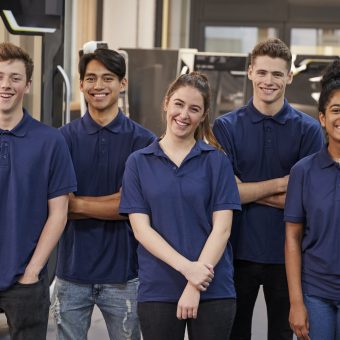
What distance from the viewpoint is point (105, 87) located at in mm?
2666

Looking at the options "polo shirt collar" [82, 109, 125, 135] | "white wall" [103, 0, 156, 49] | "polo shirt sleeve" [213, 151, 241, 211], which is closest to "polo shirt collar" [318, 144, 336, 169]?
"polo shirt sleeve" [213, 151, 241, 211]

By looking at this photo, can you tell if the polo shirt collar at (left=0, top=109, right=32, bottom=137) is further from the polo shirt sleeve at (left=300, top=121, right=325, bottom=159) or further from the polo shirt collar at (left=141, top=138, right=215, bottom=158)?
the polo shirt sleeve at (left=300, top=121, right=325, bottom=159)

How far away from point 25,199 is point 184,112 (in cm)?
56

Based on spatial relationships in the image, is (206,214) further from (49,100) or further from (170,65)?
(170,65)

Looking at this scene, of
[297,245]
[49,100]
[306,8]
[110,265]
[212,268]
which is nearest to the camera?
[212,268]

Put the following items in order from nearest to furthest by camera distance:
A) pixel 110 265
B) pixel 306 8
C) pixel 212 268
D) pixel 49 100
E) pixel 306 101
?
pixel 212 268, pixel 110 265, pixel 49 100, pixel 306 101, pixel 306 8

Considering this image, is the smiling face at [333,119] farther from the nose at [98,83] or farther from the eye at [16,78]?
the eye at [16,78]

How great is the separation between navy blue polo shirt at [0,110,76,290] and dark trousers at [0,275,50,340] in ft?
0.14

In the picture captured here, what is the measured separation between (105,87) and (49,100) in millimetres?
1305

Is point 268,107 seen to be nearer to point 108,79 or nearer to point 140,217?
point 108,79

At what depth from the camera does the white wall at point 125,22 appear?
9.89 meters

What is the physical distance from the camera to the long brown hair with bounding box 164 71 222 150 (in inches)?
95.7

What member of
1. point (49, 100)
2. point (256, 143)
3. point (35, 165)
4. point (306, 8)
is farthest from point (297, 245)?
point (306, 8)

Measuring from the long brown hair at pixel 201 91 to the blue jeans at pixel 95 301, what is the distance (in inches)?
22.4
